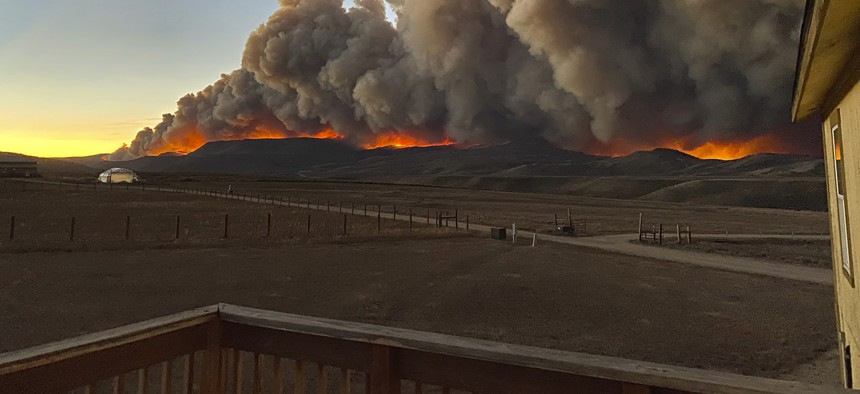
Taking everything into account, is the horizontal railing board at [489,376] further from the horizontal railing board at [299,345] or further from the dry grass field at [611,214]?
the dry grass field at [611,214]

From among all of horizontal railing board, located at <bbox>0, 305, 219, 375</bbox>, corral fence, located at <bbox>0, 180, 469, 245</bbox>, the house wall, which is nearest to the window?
the house wall

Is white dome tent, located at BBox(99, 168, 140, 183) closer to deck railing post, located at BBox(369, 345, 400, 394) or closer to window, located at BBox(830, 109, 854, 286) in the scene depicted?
deck railing post, located at BBox(369, 345, 400, 394)

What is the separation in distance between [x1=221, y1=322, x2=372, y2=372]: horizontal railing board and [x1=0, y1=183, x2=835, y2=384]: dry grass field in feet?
23.8

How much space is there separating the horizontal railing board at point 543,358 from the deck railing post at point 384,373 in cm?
6

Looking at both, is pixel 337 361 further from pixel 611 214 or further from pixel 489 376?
pixel 611 214

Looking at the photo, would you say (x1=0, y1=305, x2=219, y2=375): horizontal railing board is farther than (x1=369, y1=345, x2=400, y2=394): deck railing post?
No

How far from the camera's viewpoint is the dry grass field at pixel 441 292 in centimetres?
970

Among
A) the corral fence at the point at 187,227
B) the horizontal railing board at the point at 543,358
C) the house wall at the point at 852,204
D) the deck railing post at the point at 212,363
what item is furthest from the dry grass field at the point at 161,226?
the house wall at the point at 852,204

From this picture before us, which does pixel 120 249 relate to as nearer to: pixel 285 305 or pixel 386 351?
pixel 285 305

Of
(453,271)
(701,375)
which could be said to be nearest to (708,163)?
(453,271)

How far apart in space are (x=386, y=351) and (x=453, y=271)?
14.3 metres

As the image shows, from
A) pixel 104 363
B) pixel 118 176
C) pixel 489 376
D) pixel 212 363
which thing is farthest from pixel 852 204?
pixel 118 176

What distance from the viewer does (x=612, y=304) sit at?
12828 millimetres

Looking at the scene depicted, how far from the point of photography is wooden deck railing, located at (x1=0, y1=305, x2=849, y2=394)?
6.71 feet
